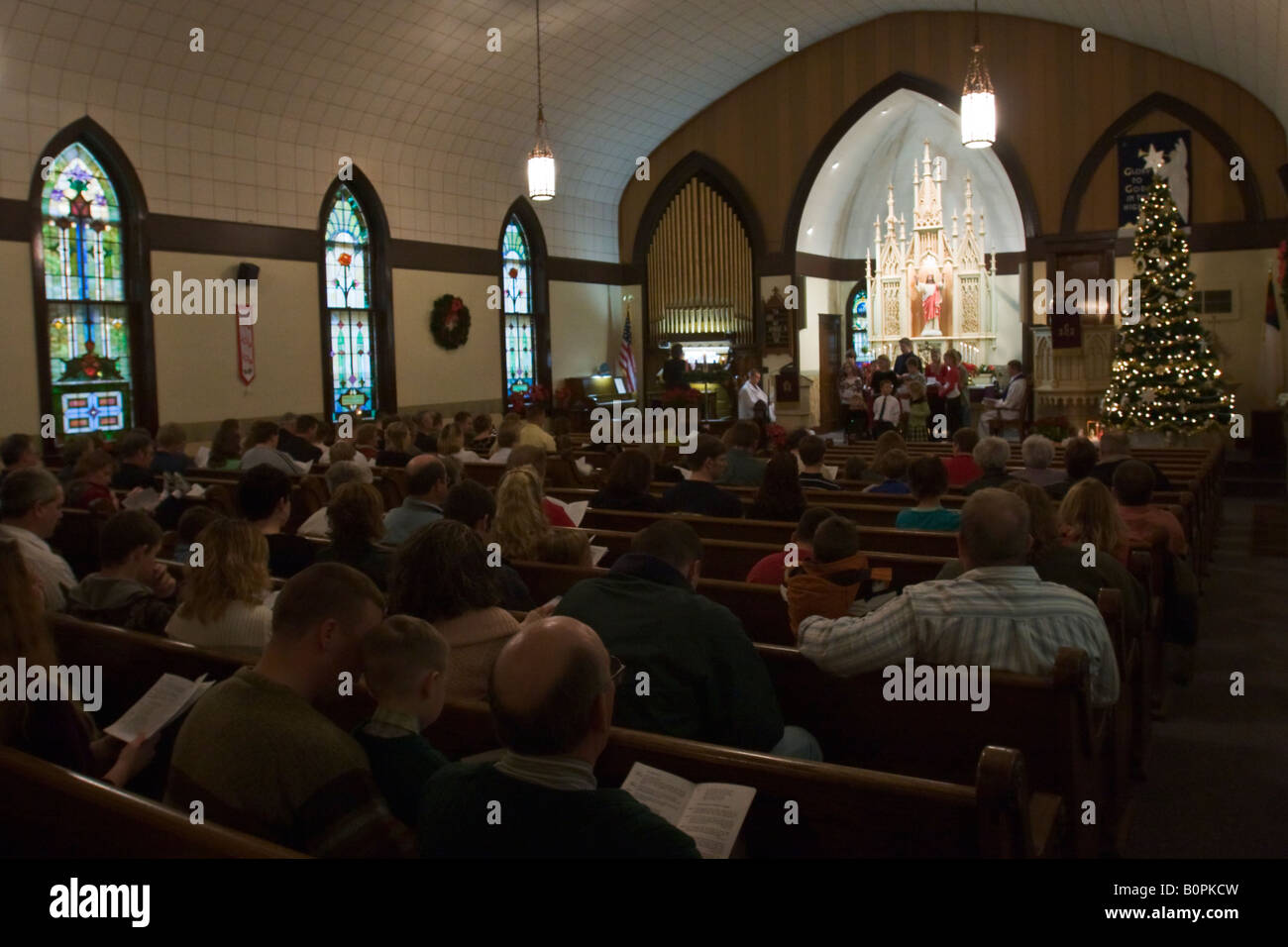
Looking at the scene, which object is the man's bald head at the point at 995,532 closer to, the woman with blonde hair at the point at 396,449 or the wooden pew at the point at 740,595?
the wooden pew at the point at 740,595

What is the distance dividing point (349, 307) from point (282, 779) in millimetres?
11499

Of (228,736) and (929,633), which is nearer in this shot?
(228,736)

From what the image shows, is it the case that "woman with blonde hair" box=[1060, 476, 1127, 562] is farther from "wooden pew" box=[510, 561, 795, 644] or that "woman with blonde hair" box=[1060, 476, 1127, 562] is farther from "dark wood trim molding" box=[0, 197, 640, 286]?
"dark wood trim molding" box=[0, 197, 640, 286]

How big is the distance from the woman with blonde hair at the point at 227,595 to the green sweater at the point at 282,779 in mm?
1043

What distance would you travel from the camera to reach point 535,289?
15.6 m

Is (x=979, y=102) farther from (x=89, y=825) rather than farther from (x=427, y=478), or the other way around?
(x=89, y=825)

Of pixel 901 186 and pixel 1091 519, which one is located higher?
pixel 901 186

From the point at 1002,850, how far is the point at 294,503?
4631mm

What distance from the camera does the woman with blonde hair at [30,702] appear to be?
2.20m

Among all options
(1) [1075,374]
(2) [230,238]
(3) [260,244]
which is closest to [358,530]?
(2) [230,238]

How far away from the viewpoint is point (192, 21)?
31.9ft

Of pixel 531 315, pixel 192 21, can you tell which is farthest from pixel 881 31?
pixel 192 21

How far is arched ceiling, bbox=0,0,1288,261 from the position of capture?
947 cm

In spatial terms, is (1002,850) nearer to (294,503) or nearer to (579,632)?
(579,632)
